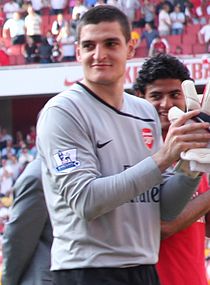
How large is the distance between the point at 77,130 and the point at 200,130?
11.9 inches

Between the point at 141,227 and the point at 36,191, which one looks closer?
the point at 141,227

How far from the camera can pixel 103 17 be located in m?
2.05

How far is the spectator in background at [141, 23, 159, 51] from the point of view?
17.5 m

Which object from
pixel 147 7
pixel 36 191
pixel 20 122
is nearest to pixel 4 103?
pixel 20 122

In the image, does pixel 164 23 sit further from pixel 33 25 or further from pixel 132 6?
pixel 33 25

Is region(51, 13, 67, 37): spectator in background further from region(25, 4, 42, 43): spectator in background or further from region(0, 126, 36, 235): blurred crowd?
region(0, 126, 36, 235): blurred crowd

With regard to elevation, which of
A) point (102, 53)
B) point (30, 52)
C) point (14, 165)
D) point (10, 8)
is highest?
point (102, 53)

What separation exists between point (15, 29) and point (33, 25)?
416 mm

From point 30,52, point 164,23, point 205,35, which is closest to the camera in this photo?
point 205,35

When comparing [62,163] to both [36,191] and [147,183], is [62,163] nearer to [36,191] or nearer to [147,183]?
[147,183]

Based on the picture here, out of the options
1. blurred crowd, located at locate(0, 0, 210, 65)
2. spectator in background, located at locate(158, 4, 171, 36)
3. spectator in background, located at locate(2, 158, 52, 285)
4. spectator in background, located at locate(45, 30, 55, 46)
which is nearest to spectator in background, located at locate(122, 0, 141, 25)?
blurred crowd, located at locate(0, 0, 210, 65)

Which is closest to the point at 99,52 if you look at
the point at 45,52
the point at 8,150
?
the point at 8,150

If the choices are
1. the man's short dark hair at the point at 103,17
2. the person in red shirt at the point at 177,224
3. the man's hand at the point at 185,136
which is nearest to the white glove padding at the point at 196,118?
the man's hand at the point at 185,136

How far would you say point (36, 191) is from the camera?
2520mm
